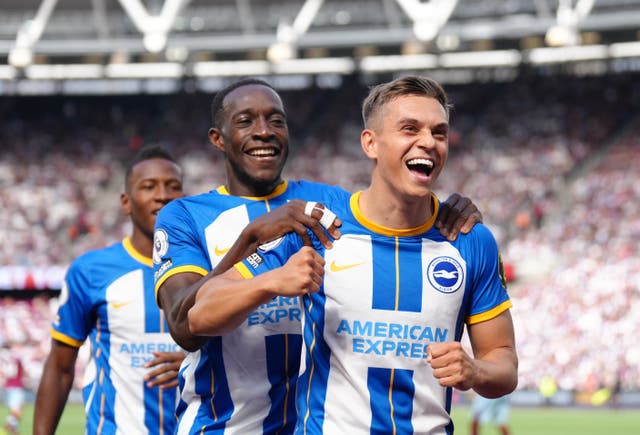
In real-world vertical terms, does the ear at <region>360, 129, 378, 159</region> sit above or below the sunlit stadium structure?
below

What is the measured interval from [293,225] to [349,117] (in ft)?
97.8

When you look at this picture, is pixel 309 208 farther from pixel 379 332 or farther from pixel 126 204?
pixel 126 204

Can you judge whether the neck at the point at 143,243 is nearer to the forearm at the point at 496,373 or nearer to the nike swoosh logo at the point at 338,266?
the nike swoosh logo at the point at 338,266

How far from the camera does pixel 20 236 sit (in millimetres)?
29875

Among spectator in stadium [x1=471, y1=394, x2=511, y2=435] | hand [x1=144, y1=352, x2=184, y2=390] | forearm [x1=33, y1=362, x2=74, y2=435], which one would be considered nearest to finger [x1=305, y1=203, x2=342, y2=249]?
hand [x1=144, y1=352, x2=184, y2=390]

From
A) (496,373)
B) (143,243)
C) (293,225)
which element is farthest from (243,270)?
(143,243)

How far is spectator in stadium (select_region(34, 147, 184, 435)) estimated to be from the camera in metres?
5.16

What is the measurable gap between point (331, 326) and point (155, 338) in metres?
2.04

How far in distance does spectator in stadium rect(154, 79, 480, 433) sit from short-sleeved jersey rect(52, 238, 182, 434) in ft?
3.12

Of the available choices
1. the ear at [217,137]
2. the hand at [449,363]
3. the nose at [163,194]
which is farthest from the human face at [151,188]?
the hand at [449,363]

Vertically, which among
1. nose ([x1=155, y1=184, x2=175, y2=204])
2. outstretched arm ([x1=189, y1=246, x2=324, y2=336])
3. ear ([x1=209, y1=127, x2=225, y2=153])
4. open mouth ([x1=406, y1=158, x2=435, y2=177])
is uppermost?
ear ([x1=209, y1=127, x2=225, y2=153])

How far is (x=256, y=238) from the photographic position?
11.9 ft

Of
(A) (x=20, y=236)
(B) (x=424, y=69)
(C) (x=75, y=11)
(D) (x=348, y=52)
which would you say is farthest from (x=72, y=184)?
(B) (x=424, y=69)

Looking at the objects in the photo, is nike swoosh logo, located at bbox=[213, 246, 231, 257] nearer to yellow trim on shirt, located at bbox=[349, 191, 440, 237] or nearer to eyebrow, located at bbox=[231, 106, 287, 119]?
eyebrow, located at bbox=[231, 106, 287, 119]
